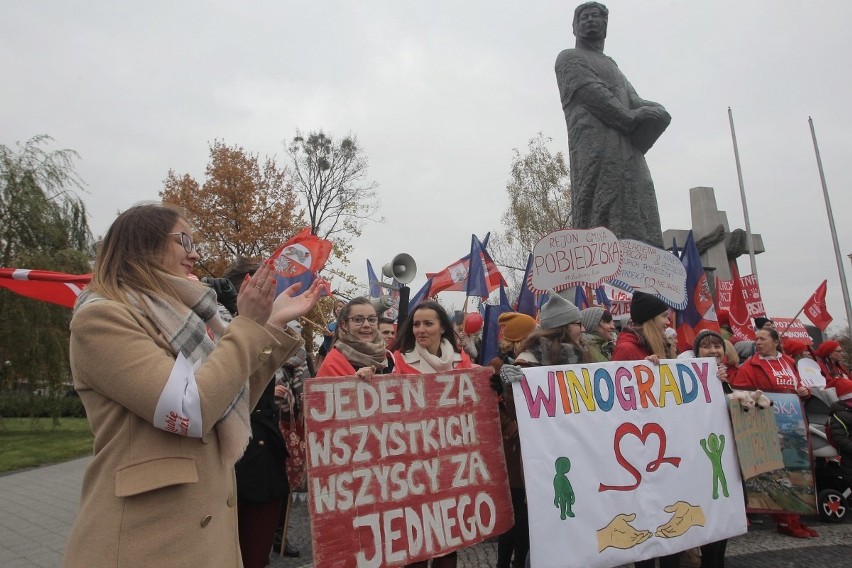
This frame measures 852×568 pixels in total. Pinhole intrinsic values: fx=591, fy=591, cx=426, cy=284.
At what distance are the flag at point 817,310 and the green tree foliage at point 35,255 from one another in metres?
14.7

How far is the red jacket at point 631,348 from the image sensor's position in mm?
3914

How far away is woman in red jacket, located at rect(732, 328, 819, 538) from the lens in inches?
196

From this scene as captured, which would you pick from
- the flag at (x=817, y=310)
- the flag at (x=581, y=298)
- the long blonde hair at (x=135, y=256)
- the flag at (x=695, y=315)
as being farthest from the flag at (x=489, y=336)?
the flag at (x=817, y=310)

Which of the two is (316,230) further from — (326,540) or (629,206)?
(326,540)

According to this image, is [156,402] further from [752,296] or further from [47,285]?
[752,296]

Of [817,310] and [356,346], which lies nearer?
[356,346]

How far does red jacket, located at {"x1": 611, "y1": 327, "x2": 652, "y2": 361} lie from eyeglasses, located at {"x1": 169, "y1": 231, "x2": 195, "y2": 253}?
2.99 m

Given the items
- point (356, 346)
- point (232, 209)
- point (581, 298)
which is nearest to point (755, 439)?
point (356, 346)

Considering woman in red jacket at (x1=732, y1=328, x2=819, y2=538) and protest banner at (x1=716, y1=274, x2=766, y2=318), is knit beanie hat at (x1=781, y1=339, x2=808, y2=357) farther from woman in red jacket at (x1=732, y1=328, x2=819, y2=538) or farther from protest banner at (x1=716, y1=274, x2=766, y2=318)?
protest banner at (x1=716, y1=274, x2=766, y2=318)

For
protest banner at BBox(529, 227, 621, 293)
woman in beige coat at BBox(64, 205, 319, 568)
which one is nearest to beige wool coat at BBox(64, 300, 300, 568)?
woman in beige coat at BBox(64, 205, 319, 568)

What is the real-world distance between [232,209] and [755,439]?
867 inches

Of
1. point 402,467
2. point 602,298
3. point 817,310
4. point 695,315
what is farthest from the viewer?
point 817,310

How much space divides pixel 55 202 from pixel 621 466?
1605cm

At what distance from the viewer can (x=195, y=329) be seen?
5.30 ft
